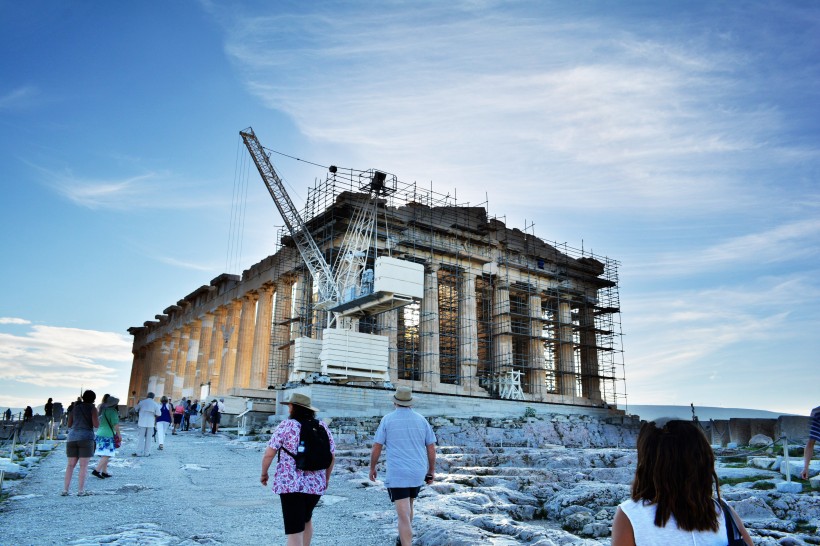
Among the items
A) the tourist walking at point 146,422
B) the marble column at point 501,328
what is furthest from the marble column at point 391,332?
the tourist walking at point 146,422

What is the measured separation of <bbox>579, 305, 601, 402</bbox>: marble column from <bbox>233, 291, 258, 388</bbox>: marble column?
2682 cm

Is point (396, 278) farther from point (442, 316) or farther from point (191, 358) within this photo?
point (191, 358)

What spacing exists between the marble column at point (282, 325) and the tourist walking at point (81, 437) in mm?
36731

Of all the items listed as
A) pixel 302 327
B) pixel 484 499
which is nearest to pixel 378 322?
pixel 302 327

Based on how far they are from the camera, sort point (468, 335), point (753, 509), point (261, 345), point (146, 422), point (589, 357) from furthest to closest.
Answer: point (589, 357) → point (261, 345) → point (468, 335) → point (146, 422) → point (753, 509)

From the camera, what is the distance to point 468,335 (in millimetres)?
47031

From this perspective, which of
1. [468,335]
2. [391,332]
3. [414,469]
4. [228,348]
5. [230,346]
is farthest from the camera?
[228,348]

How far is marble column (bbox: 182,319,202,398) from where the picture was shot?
63438mm

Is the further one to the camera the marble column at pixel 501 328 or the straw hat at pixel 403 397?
the marble column at pixel 501 328

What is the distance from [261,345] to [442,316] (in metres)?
14.5

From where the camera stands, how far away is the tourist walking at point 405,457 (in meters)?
7.95

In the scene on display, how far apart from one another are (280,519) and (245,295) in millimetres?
46242

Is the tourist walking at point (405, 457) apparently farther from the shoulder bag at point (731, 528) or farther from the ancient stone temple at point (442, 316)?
the ancient stone temple at point (442, 316)

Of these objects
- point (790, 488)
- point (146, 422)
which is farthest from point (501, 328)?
point (790, 488)
